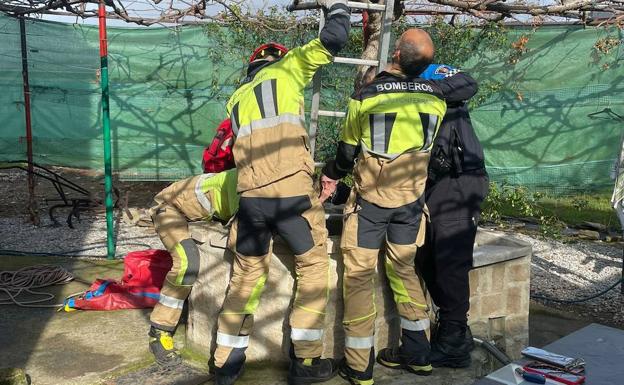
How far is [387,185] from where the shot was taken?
3.68m

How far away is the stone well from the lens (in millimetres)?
3881

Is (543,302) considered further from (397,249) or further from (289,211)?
(289,211)

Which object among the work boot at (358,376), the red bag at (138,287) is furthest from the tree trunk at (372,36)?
the work boot at (358,376)

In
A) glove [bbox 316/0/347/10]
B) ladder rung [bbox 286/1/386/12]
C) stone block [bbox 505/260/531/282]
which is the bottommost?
stone block [bbox 505/260/531/282]

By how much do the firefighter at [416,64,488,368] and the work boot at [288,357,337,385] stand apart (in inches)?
28.8

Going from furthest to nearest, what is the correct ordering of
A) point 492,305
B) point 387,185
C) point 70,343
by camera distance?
point 492,305 → point 70,343 → point 387,185

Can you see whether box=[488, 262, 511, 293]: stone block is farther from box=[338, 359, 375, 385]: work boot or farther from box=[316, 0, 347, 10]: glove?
box=[316, 0, 347, 10]: glove

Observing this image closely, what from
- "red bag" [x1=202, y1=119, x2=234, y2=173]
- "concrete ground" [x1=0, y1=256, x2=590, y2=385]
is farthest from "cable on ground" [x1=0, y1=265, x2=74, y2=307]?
"red bag" [x1=202, y1=119, x2=234, y2=173]

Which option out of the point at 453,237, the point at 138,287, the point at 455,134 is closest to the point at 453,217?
the point at 453,237

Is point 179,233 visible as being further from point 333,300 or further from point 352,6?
point 352,6

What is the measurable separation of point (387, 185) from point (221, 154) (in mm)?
1305

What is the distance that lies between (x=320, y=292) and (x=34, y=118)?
22.9ft

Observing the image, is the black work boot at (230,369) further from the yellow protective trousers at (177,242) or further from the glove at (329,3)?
the glove at (329,3)

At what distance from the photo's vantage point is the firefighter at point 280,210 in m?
3.56
